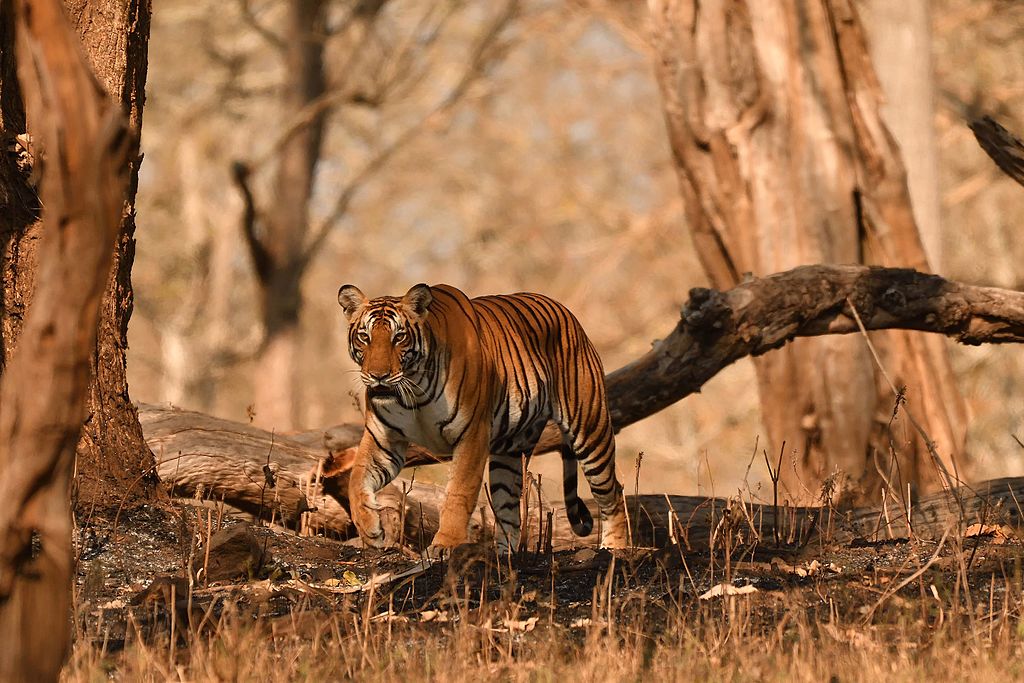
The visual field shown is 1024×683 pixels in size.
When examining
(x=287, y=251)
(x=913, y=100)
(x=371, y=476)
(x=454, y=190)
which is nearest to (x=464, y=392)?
(x=371, y=476)

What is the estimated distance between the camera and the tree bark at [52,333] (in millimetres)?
3521

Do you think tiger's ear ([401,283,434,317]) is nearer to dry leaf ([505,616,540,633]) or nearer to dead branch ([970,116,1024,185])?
dry leaf ([505,616,540,633])

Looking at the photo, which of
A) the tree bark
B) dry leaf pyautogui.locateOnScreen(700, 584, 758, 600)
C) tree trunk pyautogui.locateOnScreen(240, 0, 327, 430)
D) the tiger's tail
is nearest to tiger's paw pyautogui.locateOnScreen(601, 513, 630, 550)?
the tiger's tail

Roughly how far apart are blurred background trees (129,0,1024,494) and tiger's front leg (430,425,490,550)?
33.7 feet

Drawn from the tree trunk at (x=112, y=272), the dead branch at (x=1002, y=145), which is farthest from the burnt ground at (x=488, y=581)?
the dead branch at (x=1002, y=145)

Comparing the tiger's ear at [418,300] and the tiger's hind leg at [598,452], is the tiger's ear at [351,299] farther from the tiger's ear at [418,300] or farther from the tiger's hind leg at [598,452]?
the tiger's hind leg at [598,452]

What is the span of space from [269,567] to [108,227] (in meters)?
3.10

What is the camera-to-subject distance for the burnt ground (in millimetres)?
5156

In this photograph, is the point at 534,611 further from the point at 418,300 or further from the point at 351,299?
the point at 351,299

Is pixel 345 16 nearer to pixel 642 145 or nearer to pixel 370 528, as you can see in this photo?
pixel 642 145

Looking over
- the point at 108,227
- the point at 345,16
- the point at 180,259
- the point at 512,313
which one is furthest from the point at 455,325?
the point at 180,259

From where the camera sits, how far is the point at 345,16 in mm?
22172

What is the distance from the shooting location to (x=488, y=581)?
18.6 ft

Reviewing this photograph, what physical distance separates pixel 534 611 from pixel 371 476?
1960 millimetres
